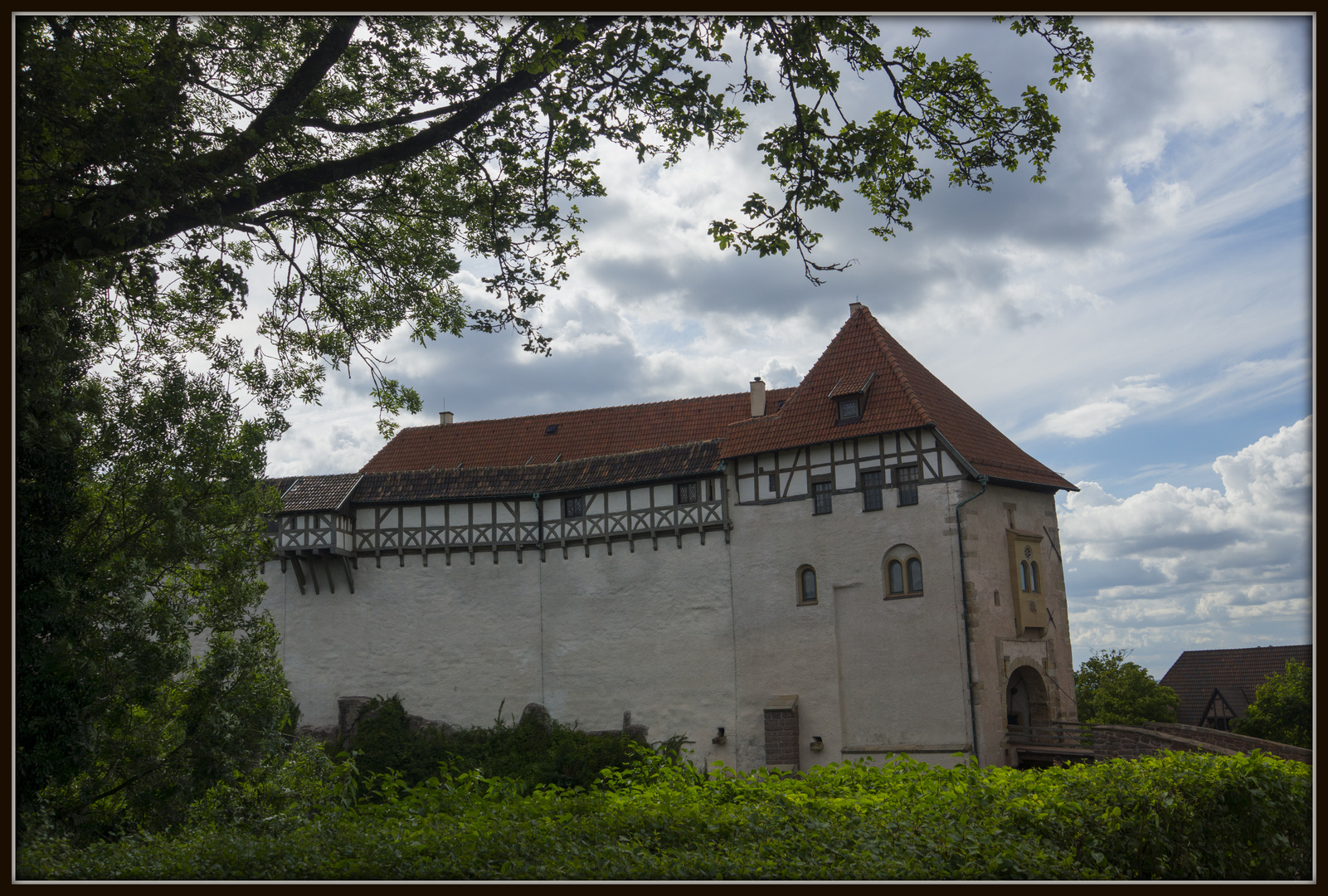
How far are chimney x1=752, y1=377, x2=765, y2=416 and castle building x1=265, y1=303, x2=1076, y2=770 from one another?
0.05 m

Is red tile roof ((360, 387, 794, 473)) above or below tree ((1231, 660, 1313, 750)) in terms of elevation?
above

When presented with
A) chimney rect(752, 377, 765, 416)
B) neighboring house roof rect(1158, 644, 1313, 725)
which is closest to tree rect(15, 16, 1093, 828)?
chimney rect(752, 377, 765, 416)

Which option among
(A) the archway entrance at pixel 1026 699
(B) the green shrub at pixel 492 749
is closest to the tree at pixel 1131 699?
(A) the archway entrance at pixel 1026 699

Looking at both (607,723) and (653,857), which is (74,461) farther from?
(607,723)

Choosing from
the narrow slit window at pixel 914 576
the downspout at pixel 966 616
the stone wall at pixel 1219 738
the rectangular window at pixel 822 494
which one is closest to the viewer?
the stone wall at pixel 1219 738

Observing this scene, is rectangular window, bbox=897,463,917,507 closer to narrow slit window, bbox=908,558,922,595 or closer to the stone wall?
narrow slit window, bbox=908,558,922,595

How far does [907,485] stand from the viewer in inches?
881

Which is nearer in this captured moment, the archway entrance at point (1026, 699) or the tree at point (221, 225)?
the tree at point (221, 225)

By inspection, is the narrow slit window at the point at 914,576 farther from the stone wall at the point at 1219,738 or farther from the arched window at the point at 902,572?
the stone wall at the point at 1219,738

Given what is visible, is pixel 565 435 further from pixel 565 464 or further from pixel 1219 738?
pixel 1219 738

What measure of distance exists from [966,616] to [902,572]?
1.75 metres

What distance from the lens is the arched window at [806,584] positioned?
77.4ft

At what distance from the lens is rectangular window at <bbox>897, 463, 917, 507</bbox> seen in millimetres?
22266

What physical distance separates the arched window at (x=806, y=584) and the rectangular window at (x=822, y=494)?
1407 millimetres
